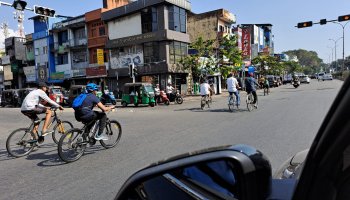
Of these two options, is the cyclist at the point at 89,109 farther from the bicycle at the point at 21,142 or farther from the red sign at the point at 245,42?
the red sign at the point at 245,42

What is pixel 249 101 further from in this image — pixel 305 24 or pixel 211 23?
pixel 211 23

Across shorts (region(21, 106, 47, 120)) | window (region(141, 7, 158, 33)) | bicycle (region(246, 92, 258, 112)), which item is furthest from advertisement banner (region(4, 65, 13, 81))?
shorts (region(21, 106, 47, 120))

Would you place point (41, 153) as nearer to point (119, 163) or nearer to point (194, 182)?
point (119, 163)

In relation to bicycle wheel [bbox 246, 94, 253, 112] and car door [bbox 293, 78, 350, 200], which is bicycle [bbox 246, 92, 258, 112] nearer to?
bicycle wheel [bbox 246, 94, 253, 112]

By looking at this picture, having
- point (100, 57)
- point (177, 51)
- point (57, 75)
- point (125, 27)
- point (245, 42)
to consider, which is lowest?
point (57, 75)

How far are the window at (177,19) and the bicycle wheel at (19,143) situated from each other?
25.9m

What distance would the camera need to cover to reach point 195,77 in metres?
34.8

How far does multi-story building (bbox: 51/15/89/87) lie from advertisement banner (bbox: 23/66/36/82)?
573cm

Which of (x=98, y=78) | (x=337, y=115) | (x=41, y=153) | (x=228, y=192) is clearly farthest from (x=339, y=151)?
(x=98, y=78)

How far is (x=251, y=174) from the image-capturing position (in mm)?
1229

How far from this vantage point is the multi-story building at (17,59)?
5206cm

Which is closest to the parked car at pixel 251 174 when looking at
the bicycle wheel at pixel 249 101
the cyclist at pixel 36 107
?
the cyclist at pixel 36 107

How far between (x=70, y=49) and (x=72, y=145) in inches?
Answer: 1427

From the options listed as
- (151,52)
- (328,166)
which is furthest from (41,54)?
(328,166)
